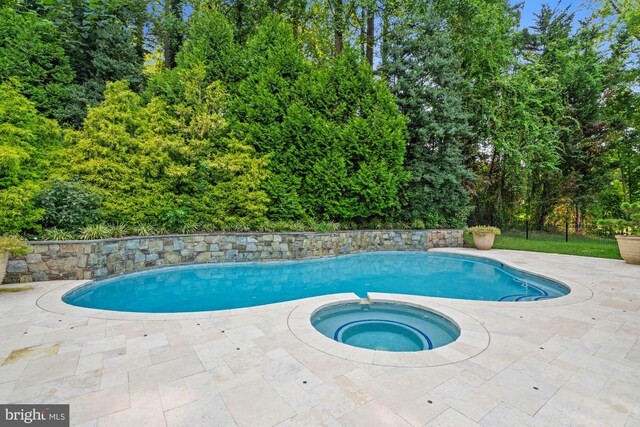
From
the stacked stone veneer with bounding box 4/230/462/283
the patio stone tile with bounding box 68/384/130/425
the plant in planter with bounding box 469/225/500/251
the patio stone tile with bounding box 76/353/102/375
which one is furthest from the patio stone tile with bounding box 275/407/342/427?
the plant in planter with bounding box 469/225/500/251

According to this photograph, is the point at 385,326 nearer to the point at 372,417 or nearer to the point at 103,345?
the point at 372,417

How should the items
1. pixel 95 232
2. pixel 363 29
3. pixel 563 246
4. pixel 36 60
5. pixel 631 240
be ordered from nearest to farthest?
1. pixel 95 232
2. pixel 631 240
3. pixel 36 60
4. pixel 563 246
5. pixel 363 29

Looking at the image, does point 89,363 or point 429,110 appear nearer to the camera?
point 89,363

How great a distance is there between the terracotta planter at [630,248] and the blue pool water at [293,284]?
9.81ft

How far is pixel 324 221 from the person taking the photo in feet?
33.5

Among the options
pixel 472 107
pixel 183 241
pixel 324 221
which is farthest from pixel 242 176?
pixel 472 107

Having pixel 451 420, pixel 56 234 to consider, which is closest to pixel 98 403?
pixel 451 420

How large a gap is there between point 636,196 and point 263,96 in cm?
1812

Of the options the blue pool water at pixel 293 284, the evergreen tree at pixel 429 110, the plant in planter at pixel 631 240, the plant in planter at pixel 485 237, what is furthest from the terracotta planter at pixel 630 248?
the evergreen tree at pixel 429 110

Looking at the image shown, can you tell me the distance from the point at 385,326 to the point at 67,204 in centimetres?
701

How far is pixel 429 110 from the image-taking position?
37.7 feet

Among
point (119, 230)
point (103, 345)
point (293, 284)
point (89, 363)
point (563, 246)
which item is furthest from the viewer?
point (563, 246)

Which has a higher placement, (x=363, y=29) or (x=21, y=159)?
(x=363, y=29)

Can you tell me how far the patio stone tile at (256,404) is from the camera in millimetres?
2047
